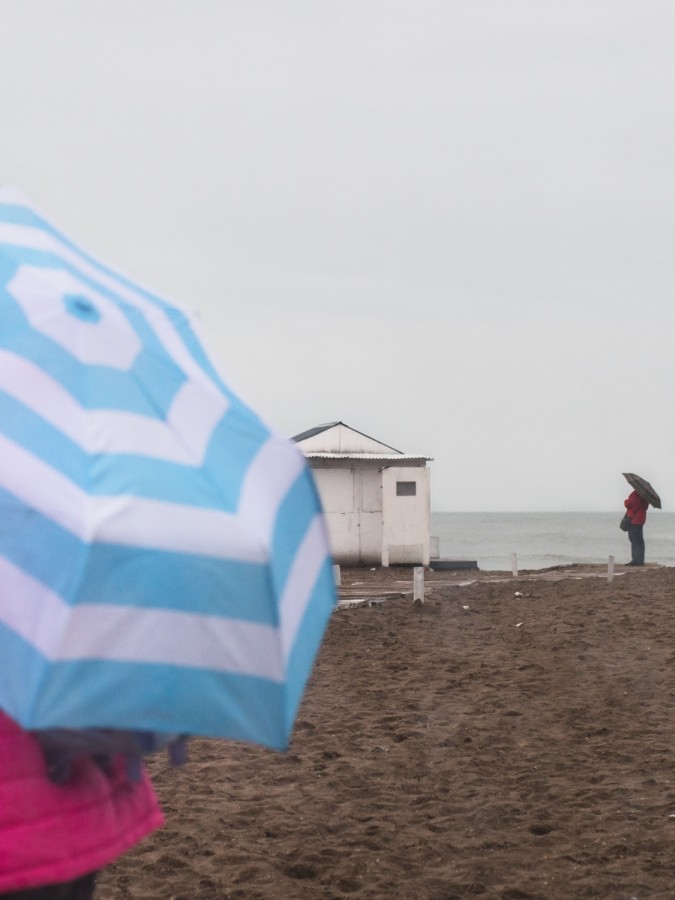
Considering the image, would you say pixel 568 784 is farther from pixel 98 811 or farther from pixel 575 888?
pixel 98 811

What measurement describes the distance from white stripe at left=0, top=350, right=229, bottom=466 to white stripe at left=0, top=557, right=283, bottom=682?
0.31 metres

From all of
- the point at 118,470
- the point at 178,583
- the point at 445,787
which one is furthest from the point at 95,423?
the point at 445,787

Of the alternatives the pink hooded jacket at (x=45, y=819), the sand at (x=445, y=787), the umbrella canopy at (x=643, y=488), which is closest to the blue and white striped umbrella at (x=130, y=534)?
the pink hooded jacket at (x=45, y=819)

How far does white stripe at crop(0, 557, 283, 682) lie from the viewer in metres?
2.29

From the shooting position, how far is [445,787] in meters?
7.43

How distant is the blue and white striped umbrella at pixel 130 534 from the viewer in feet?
7.55

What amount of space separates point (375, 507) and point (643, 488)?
5.99 metres

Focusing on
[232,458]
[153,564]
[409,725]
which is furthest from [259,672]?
[409,725]

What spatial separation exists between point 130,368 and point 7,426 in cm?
32

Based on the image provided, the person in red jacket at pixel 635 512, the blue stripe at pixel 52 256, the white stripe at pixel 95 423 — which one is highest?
the person in red jacket at pixel 635 512

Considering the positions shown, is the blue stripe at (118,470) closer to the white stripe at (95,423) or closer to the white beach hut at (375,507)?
the white stripe at (95,423)

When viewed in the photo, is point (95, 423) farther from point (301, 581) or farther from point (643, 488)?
point (643, 488)

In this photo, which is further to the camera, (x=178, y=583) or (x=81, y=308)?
(x=81, y=308)

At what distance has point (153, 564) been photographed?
2.35m
